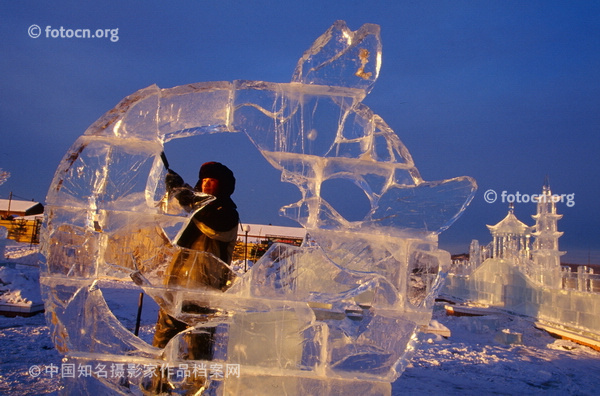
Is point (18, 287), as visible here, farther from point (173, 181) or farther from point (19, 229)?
point (19, 229)

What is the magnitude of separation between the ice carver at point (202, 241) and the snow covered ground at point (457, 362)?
1.70 m

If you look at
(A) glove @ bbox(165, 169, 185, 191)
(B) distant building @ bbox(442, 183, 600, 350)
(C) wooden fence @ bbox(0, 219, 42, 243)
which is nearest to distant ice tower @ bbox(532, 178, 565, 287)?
(B) distant building @ bbox(442, 183, 600, 350)

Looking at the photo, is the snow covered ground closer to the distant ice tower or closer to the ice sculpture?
the ice sculpture

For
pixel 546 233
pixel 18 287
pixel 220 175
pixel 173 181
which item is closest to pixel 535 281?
pixel 546 233

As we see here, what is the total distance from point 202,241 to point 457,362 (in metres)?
4.92

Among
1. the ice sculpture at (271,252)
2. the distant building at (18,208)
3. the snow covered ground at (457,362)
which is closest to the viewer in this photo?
the ice sculpture at (271,252)

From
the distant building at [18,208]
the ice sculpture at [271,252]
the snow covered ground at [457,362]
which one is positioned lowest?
the snow covered ground at [457,362]

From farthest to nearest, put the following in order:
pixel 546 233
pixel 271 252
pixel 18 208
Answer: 1. pixel 18 208
2. pixel 546 233
3. pixel 271 252

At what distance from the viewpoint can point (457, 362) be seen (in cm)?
642

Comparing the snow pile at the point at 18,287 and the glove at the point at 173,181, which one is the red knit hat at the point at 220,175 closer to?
the glove at the point at 173,181

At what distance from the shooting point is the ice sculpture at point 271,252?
2631 millimetres

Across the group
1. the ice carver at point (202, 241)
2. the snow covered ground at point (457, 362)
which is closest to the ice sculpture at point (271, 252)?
the ice carver at point (202, 241)

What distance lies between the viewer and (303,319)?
8.65 feet

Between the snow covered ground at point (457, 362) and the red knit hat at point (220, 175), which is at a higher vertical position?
the red knit hat at point (220, 175)
